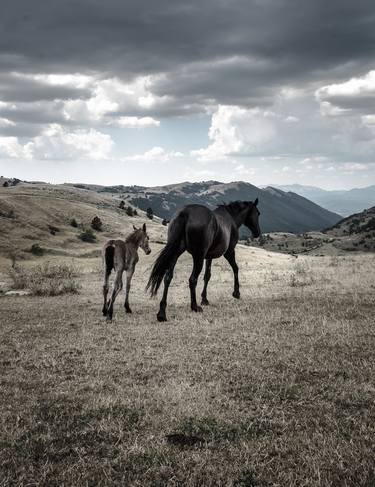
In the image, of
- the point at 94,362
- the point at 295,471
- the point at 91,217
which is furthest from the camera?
the point at 91,217

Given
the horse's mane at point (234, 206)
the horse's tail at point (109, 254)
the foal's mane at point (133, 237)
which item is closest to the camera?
the horse's tail at point (109, 254)

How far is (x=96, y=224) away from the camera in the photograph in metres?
72.5

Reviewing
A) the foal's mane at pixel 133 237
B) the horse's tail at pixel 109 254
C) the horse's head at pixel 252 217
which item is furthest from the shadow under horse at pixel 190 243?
the horse's head at pixel 252 217

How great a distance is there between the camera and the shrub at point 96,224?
236 ft

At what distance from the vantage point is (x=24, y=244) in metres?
53.0

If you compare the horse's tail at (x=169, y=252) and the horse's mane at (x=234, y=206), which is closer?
the horse's tail at (x=169, y=252)

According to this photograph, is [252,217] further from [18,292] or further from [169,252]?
[18,292]

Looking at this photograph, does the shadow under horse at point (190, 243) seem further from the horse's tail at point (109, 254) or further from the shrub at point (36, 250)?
the shrub at point (36, 250)

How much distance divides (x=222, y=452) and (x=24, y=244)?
51527 millimetres

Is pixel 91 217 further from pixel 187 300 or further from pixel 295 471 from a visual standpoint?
pixel 295 471

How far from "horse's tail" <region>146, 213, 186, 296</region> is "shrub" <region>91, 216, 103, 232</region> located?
5856 cm

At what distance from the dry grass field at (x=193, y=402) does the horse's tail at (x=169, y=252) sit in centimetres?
157

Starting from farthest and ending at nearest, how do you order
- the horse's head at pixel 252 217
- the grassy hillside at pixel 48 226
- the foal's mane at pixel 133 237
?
1. the grassy hillside at pixel 48 226
2. the horse's head at pixel 252 217
3. the foal's mane at pixel 133 237

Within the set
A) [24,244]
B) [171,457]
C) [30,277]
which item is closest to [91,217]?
[24,244]
